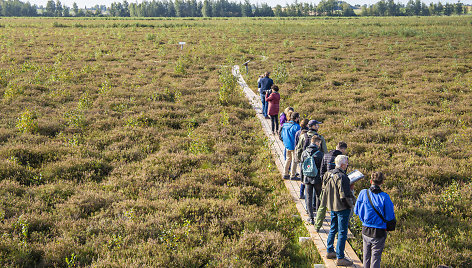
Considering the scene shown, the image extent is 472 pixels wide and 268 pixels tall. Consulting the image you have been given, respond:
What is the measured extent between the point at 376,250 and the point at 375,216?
0.60 m

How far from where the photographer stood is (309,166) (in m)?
6.45

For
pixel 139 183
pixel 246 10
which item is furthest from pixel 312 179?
pixel 246 10

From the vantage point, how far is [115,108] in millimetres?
Answer: 15211

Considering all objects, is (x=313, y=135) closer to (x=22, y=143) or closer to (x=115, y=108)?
(x=22, y=143)

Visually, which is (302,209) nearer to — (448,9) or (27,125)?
(27,125)

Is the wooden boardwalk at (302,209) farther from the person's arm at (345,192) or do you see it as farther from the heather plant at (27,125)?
the heather plant at (27,125)

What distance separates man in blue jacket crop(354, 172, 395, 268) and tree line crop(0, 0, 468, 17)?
515 ft

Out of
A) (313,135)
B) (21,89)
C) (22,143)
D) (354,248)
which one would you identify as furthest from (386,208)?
(21,89)

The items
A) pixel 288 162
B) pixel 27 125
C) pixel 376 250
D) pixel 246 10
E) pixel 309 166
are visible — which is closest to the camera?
pixel 376 250

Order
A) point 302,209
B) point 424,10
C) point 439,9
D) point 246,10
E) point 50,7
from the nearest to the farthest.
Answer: point 302,209 → point 50,7 → point 246,10 → point 424,10 → point 439,9

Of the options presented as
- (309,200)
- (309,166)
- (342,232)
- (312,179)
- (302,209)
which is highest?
(309,166)

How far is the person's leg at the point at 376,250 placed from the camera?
4.93 m

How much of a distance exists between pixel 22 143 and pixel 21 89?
831cm

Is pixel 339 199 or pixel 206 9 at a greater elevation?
pixel 206 9
